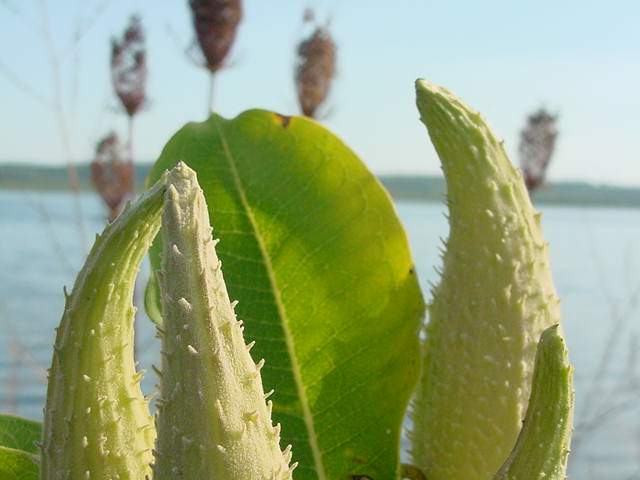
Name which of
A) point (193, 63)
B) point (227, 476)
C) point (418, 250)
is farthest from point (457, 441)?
point (418, 250)

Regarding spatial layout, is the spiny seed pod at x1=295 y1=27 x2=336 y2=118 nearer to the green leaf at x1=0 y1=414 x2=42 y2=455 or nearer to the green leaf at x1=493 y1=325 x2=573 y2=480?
the green leaf at x1=0 y1=414 x2=42 y2=455

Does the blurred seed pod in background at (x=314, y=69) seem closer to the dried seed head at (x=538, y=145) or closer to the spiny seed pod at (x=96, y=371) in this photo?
the dried seed head at (x=538, y=145)

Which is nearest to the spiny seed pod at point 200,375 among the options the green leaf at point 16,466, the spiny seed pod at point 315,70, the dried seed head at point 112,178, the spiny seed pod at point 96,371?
the spiny seed pod at point 96,371

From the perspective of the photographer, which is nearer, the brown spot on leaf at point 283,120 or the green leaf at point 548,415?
the green leaf at point 548,415

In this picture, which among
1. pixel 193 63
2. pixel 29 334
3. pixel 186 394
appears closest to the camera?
pixel 186 394

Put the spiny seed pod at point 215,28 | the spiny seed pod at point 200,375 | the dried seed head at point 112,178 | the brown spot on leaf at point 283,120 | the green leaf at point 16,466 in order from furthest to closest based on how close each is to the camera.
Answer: the dried seed head at point 112,178 → the spiny seed pod at point 215,28 → the brown spot on leaf at point 283,120 → the green leaf at point 16,466 → the spiny seed pod at point 200,375

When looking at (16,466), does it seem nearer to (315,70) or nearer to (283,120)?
(283,120)

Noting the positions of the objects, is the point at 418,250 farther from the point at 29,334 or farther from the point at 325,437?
the point at 325,437
